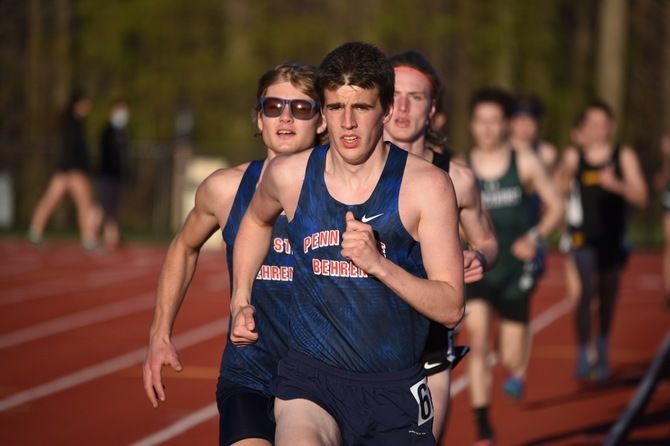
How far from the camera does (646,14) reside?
47.2m

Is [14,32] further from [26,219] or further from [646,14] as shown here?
[646,14]

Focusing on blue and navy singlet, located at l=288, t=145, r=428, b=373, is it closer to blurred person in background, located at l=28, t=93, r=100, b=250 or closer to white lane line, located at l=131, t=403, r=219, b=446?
white lane line, located at l=131, t=403, r=219, b=446

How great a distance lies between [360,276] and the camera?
488 cm

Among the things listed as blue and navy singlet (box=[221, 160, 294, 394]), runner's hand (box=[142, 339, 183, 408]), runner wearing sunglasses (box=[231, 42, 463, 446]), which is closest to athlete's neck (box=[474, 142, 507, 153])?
blue and navy singlet (box=[221, 160, 294, 394])

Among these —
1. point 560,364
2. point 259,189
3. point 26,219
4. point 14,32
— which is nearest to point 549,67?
point 14,32

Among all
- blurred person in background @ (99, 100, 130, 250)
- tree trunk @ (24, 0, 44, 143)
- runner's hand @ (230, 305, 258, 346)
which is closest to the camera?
runner's hand @ (230, 305, 258, 346)

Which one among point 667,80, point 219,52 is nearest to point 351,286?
point 667,80

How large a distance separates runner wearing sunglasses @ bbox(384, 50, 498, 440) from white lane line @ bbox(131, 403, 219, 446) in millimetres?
3395

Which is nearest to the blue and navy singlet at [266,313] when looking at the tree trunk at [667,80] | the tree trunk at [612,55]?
the tree trunk at [612,55]

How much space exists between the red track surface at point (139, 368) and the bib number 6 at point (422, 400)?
446 centimetres

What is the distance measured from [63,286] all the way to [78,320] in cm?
343

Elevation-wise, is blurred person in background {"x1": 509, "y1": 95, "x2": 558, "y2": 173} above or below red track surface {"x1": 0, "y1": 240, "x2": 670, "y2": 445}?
above

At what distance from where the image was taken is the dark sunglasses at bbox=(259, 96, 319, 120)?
5.92 meters

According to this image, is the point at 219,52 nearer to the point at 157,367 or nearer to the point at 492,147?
the point at 492,147
